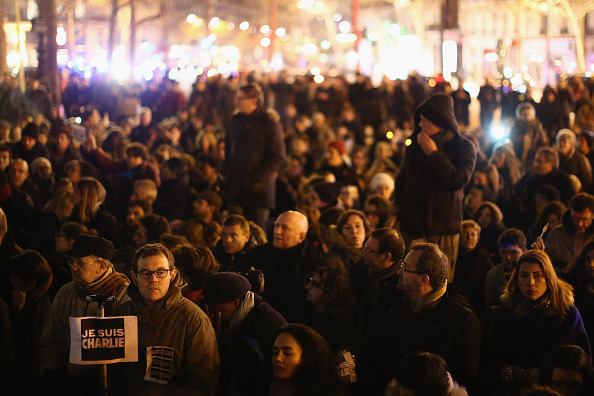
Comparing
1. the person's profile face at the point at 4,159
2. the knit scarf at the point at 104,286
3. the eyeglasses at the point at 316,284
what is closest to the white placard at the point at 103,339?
the knit scarf at the point at 104,286

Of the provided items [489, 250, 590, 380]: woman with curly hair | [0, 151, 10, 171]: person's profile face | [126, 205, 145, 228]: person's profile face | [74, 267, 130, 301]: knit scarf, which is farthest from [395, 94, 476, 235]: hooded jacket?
[0, 151, 10, 171]: person's profile face

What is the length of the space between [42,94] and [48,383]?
16229 millimetres

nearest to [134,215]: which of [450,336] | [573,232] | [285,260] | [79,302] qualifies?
[285,260]

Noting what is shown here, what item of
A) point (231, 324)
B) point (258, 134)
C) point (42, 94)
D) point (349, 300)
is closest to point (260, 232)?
point (258, 134)

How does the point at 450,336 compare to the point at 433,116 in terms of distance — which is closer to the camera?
the point at 450,336

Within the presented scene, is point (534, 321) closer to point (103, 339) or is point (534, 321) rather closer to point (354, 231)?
point (354, 231)

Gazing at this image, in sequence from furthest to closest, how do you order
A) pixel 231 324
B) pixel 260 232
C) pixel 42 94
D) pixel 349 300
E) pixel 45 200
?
pixel 42 94
pixel 45 200
pixel 260 232
pixel 349 300
pixel 231 324

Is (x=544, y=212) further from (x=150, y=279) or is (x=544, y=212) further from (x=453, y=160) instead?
(x=150, y=279)

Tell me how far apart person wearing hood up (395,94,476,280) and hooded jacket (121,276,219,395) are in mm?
2722

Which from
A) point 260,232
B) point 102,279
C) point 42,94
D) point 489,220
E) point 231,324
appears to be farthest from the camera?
point 42,94

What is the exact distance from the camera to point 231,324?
5723mm

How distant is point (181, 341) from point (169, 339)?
7cm

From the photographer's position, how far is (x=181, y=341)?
5457 mm

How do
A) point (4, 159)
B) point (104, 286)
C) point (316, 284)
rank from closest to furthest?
1. point (104, 286)
2. point (316, 284)
3. point (4, 159)
